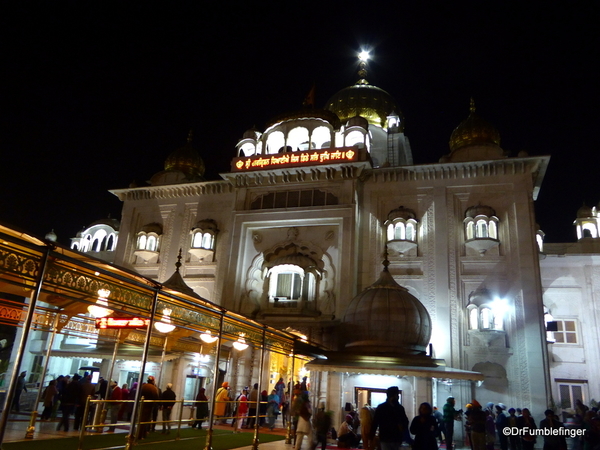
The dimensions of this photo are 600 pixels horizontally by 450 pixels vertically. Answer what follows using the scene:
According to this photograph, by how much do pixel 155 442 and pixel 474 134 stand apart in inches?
772

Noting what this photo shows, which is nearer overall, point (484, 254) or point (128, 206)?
point (484, 254)

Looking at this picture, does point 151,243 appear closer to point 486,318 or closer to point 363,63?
point 486,318

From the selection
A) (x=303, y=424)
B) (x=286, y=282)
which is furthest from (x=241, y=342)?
(x=286, y=282)

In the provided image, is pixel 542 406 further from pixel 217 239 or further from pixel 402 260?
pixel 217 239

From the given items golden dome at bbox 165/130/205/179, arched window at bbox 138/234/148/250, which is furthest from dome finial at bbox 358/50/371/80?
arched window at bbox 138/234/148/250

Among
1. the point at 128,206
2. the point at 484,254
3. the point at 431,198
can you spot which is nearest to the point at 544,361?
the point at 484,254

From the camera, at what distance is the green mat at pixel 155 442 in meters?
9.47

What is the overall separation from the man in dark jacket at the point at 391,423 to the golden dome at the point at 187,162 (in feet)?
72.4

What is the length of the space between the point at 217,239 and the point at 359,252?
7104 mm

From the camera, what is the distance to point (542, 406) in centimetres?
1727

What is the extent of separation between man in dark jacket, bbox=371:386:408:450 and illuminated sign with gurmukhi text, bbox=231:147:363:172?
1563 centimetres

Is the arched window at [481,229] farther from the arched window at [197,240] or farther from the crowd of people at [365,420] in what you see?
the arched window at [197,240]

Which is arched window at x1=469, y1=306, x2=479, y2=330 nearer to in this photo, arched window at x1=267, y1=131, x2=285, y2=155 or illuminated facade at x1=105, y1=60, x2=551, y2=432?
illuminated facade at x1=105, y1=60, x2=551, y2=432

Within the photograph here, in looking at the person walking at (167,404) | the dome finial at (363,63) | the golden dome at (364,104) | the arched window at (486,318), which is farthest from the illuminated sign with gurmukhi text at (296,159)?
the dome finial at (363,63)
